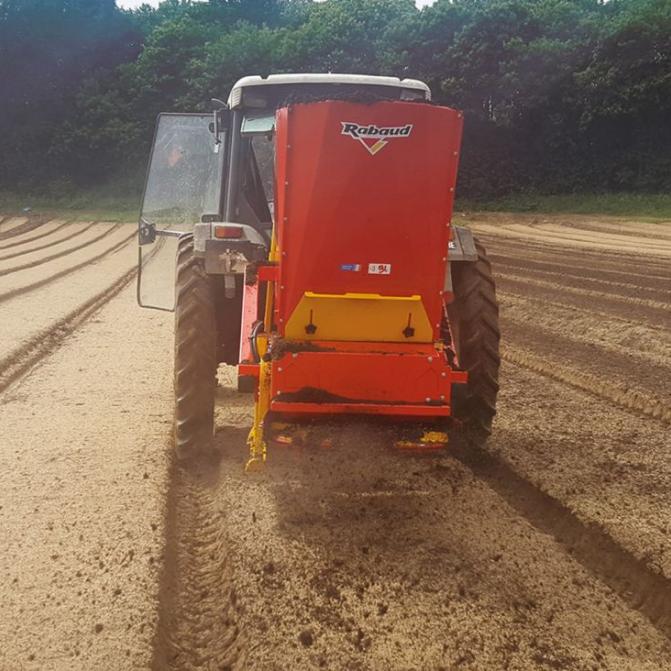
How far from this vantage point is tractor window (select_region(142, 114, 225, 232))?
5020mm

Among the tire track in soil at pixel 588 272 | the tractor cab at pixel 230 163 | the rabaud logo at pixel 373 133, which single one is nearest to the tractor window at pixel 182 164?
the tractor cab at pixel 230 163

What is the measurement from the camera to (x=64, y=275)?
1167 cm

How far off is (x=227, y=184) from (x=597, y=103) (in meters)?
25.1

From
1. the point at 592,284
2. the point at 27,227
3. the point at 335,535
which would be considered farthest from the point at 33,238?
the point at 335,535

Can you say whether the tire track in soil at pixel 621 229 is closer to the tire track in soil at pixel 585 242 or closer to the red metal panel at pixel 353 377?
the tire track in soil at pixel 585 242

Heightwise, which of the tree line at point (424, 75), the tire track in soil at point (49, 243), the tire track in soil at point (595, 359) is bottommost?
the tire track in soil at point (49, 243)

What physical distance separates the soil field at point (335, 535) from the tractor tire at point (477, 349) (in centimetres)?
19

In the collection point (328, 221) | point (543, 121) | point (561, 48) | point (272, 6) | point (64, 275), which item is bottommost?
point (64, 275)

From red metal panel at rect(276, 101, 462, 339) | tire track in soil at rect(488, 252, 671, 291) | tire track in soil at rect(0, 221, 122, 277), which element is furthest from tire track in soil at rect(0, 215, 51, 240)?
red metal panel at rect(276, 101, 462, 339)

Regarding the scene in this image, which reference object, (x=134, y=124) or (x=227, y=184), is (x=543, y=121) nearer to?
(x=134, y=124)

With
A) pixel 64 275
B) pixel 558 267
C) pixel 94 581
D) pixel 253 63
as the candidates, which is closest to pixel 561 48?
pixel 253 63

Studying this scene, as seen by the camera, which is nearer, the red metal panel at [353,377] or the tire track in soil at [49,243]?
the red metal panel at [353,377]

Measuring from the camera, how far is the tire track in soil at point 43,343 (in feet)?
18.8

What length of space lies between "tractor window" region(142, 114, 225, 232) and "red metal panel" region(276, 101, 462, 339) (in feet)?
5.05
